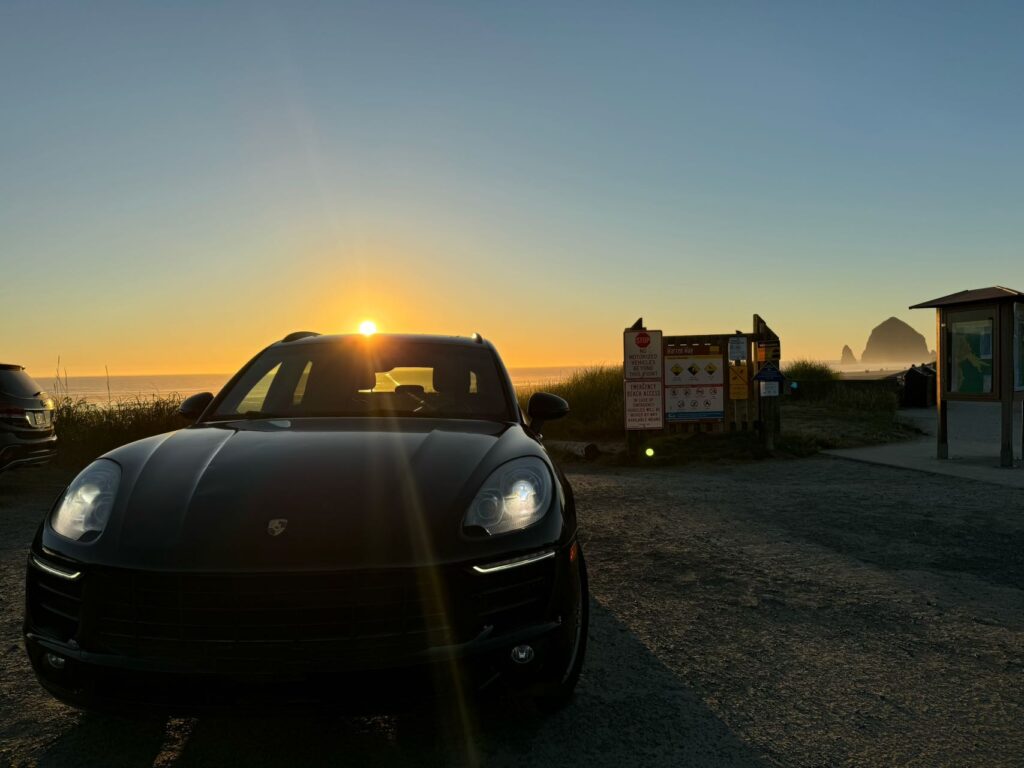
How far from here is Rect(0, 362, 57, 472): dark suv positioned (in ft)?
27.0

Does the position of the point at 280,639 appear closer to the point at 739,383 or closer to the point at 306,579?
the point at 306,579

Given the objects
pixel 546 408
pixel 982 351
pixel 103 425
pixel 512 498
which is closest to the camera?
pixel 512 498

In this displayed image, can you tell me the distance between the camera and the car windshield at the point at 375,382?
13.0ft

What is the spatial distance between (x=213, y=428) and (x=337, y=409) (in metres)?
0.60

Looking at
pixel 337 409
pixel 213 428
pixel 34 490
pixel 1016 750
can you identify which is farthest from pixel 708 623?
pixel 34 490

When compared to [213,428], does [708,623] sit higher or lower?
lower

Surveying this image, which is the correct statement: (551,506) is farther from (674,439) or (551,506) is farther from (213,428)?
(674,439)

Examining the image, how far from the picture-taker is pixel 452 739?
2.86 metres

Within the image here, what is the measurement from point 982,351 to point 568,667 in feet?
35.6

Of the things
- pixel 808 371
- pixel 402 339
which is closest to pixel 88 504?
pixel 402 339

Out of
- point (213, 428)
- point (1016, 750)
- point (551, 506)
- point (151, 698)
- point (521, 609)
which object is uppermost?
point (213, 428)

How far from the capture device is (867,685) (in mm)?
3369

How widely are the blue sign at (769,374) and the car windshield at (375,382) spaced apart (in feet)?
31.3

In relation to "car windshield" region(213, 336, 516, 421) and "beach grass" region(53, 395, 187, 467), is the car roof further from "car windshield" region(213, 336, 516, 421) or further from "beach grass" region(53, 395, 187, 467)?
A: "beach grass" region(53, 395, 187, 467)
